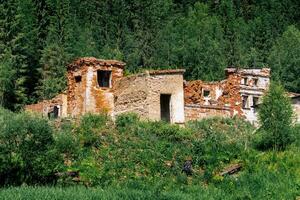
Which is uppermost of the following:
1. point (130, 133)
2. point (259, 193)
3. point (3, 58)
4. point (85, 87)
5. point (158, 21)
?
point (158, 21)

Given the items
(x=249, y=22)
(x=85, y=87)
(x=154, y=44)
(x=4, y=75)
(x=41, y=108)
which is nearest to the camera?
(x=85, y=87)

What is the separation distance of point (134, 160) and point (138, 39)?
5069 cm

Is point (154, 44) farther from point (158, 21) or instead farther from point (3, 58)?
point (3, 58)

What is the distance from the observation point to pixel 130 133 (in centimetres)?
2684

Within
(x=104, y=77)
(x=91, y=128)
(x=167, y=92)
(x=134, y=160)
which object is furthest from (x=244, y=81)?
(x=134, y=160)

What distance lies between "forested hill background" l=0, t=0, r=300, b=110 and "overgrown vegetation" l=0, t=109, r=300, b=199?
25.2 m

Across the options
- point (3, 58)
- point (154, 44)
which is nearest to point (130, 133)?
point (3, 58)

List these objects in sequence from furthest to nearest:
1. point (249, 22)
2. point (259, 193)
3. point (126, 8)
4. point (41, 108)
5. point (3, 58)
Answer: point (249, 22)
point (126, 8)
point (3, 58)
point (41, 108)
point (259, 193)

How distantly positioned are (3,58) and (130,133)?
31.3m

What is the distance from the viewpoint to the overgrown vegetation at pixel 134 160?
772 inches

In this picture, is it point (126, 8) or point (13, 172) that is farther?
point (126, 8)

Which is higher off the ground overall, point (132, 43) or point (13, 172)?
point (132, 43)

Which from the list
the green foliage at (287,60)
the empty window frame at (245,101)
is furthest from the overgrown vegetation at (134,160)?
the green foliage at (287,60)

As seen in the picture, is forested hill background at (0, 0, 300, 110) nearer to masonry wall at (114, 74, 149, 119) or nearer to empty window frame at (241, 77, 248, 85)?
masonry wall at (114, 74, 149, 119)
